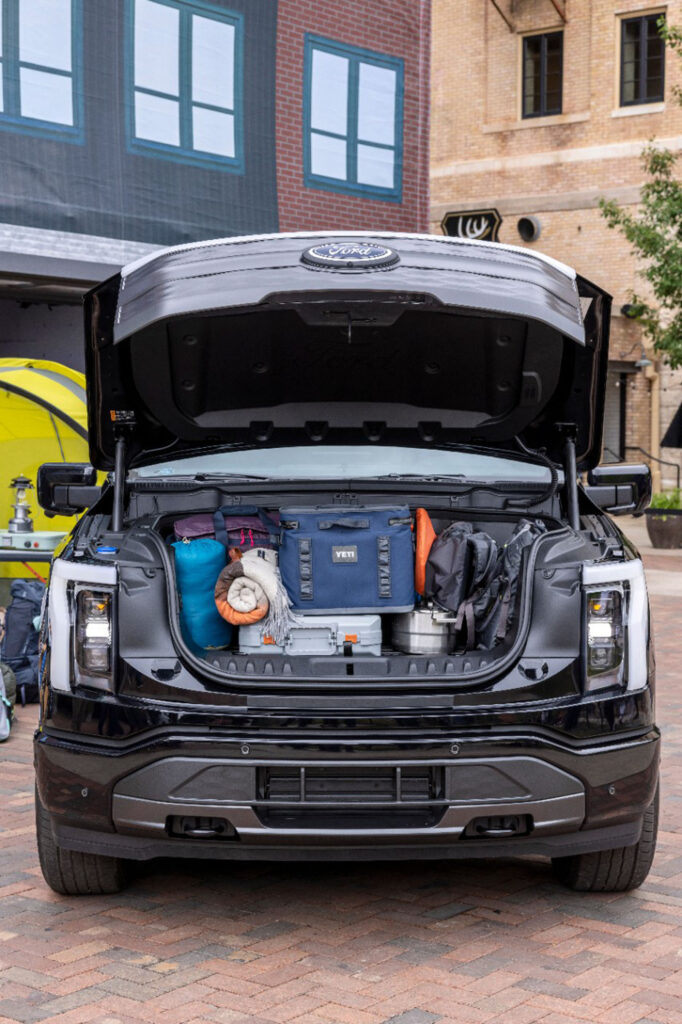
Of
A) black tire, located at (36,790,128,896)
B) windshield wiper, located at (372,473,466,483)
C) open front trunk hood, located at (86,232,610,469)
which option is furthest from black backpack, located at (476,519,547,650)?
black tire, located at (36,790,128,896)

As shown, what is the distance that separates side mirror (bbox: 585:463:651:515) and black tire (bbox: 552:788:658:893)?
4.67ft

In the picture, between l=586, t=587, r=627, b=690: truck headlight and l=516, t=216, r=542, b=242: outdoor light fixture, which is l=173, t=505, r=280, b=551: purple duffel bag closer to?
l=586, t=587, r=627, b=690: truck headlight

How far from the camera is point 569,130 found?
97.5ft

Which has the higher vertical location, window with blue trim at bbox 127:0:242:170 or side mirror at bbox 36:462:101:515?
window with blue trim at bbox 127:0:242:170

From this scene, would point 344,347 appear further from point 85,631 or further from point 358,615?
point 85,631

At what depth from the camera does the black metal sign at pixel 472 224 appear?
2519 centimetres

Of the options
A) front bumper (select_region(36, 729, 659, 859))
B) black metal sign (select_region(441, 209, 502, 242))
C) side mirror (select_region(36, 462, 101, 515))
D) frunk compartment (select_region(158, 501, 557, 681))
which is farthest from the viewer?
black metal sign (select_region(441, 209, 502, 242))

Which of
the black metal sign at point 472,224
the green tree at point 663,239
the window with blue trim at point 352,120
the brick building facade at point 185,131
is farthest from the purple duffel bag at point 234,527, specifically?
the black metal sign at point 472,224

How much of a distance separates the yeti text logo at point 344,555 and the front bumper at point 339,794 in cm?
91

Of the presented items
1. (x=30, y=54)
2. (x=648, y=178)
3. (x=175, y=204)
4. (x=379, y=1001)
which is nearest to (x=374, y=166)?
(x=175, y=204)

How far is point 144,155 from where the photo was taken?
15.1m

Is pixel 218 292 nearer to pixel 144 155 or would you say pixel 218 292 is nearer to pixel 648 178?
pixel 144 155

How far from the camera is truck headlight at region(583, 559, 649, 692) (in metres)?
4.18

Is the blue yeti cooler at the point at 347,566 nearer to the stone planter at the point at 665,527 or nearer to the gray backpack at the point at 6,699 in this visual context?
the gray backpack at the point at 6,699
